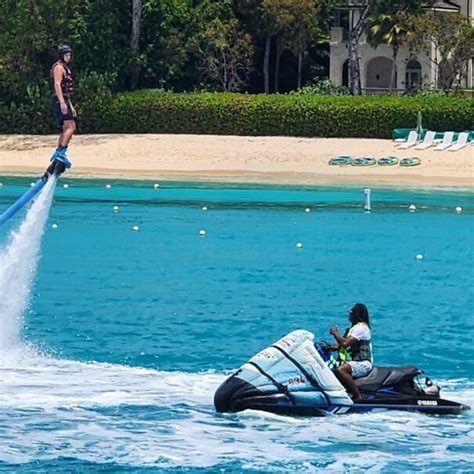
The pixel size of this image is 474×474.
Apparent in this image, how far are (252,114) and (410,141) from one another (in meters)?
6.43

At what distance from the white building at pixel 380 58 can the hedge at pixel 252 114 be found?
434 inches

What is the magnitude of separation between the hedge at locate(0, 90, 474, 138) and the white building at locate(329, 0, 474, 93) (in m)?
11.0

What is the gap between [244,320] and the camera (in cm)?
1986

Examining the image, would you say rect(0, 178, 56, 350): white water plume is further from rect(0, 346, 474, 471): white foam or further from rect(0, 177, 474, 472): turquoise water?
rect(0, 346, 474, 471): white foam

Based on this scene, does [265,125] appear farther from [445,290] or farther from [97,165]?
[445,290]

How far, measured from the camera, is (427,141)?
154 ft

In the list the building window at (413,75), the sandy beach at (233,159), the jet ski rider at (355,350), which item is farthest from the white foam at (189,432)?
the building window at (413,75)

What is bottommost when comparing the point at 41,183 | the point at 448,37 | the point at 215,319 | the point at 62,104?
the point at 215,319

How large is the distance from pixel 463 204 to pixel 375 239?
7.77 m

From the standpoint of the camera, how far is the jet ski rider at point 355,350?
1326 centimetres

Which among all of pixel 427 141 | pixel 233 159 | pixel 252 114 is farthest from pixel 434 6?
pixel 233 159

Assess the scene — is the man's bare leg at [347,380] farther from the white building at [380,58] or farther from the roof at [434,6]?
the white building at [380,58]

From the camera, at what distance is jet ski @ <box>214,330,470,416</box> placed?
13.1m

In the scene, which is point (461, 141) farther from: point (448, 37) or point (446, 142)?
point (448, 37)
